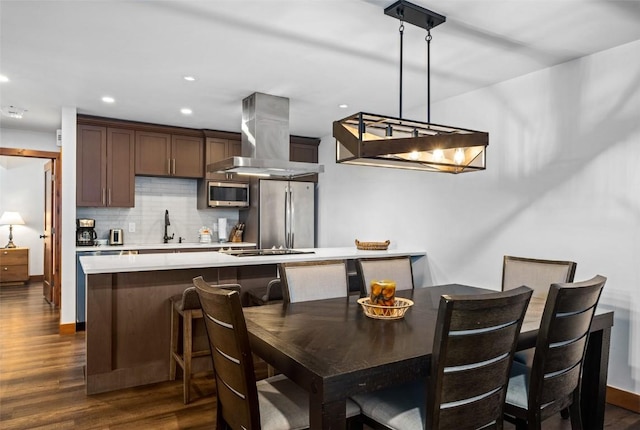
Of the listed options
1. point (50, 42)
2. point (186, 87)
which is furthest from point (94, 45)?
point (186, 87)

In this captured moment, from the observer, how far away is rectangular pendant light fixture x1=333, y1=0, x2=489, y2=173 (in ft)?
6.82

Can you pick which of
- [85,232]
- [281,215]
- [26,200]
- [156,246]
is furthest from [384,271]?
[26,200]

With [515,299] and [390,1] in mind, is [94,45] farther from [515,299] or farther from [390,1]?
[515,299]

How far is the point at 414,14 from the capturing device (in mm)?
2373

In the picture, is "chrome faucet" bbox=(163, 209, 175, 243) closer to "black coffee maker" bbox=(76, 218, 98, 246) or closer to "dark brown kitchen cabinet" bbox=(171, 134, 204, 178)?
"dark brown kitchen cabinet" bbox=(171, 134, 204, 178)

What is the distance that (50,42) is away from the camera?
2824 mm

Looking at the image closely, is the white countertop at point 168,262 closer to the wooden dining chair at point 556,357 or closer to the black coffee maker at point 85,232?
the black coffee maker at point 85,232

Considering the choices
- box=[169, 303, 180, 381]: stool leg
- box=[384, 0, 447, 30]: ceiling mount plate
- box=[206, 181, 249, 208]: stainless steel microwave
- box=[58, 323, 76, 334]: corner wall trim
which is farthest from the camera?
box=[206, 181, 249, 208]: stainless steel microwave

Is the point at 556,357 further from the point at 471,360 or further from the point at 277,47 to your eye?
the point at 277,47

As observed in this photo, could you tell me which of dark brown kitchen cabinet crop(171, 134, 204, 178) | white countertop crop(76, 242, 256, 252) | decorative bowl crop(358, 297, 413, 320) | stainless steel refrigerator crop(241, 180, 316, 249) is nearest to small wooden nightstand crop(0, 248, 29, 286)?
white countertop crop(76, 242, 256, 252)

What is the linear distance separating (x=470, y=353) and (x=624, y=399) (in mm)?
2189

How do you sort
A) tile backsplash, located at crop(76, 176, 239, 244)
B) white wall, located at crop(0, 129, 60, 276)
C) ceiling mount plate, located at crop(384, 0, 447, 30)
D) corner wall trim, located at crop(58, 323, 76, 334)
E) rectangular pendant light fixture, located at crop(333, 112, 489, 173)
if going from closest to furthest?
1. rectangular pendant light fixture, located at crop(333, 112, 489, 173)
2. ceiling mount plate, located at crop(384, 0, 447, 30)
3. corner wall trim, located at crop(58, 323, 76, 334)
4. tile backsplash, located at crop(76, 176, 239, 244)
5. white wall, located at crop(0, 129, 60, 276)

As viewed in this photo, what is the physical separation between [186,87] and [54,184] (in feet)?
9.52

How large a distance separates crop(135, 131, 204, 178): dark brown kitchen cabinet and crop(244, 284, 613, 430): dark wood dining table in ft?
12.0
